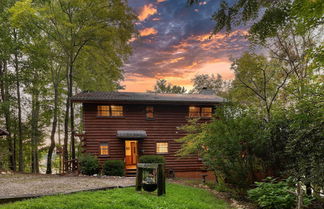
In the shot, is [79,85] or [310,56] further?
[79,85]

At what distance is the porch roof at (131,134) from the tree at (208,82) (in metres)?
19.8

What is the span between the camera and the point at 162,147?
17.3m

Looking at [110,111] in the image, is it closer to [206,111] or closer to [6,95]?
[206,111]

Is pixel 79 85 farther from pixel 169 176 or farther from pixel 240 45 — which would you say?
pixel 240 45

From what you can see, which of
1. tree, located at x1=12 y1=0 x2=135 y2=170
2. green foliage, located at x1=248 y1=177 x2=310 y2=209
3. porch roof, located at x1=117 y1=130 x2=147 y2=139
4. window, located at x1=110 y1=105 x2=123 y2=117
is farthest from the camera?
window, located at x1=110 y1=105 x2=123 y2=117

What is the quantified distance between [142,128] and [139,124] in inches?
15.7

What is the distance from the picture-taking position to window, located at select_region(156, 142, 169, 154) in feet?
56.5

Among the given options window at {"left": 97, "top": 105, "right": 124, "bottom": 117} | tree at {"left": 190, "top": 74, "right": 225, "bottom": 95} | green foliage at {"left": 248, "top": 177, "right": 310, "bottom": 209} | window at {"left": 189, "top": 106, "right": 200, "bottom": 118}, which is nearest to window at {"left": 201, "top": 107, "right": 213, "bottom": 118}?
window at {"left": 189, "top": 106, "right": 200, "bottom": 118}

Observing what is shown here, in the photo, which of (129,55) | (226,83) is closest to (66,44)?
(129,55)

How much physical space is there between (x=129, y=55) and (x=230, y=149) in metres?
12.6

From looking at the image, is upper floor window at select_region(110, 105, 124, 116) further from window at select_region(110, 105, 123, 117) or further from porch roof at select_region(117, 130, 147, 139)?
porch roof at select_region(117, 130, 147, 139)

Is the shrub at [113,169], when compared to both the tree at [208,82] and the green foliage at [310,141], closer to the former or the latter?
the green foliage at [310,141]

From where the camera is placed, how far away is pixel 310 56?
5789mm

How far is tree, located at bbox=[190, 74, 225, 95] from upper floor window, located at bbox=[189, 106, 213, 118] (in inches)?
635
